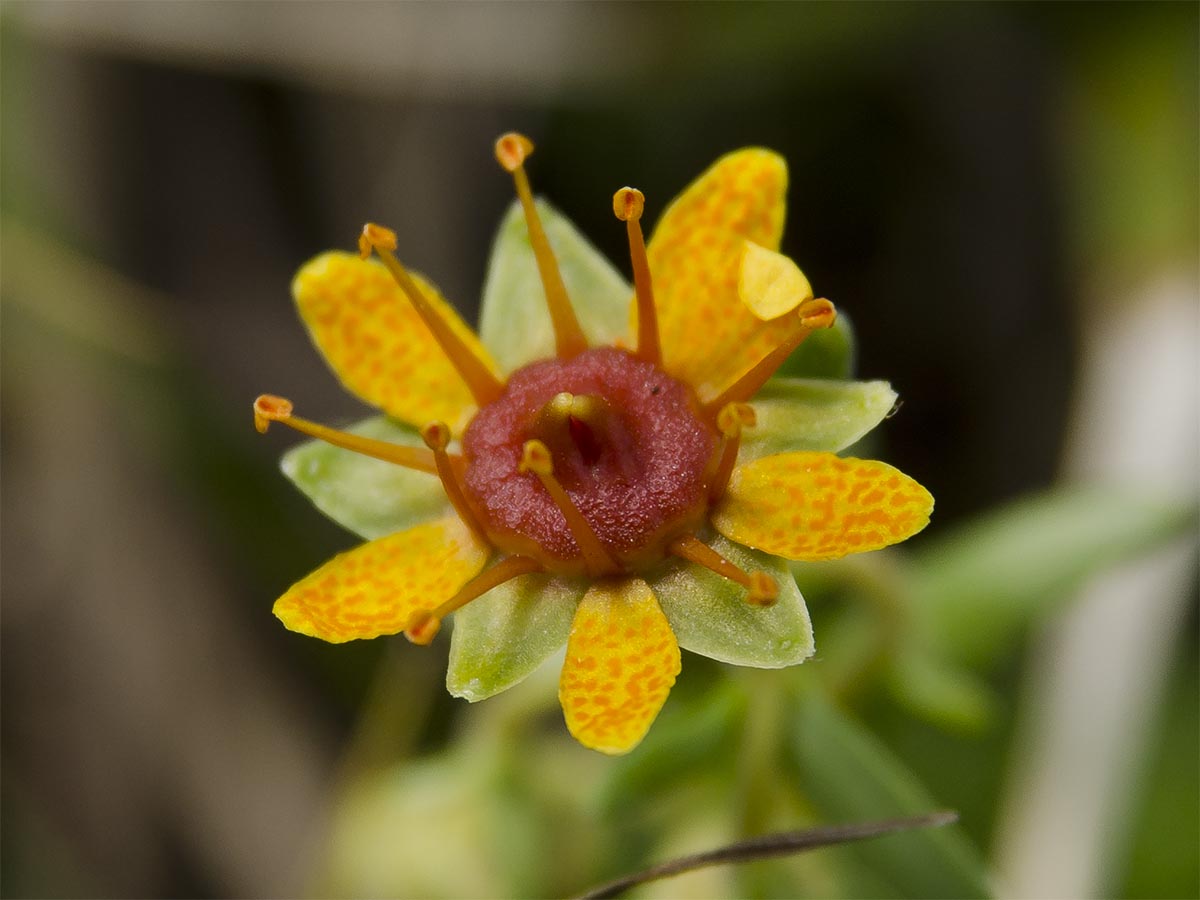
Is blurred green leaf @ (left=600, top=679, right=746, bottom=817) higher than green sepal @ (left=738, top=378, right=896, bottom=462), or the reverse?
green sepal @ (left=738, top=378, right=896, bottom=462)

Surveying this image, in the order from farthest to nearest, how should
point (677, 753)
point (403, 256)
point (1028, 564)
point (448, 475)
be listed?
point (403, 256) < point (1028, 564) < point (677, 753) < point (448, 475)

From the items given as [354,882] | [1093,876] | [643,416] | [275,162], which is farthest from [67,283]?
[1093,876]

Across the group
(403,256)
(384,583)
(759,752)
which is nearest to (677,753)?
(759,752)

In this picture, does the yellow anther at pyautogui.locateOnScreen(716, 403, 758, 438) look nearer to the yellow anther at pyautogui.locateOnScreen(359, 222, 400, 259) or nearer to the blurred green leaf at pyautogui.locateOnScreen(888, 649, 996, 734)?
the yellow anther at pyautogui.locateOnScreen(359, 222, 400, 259)

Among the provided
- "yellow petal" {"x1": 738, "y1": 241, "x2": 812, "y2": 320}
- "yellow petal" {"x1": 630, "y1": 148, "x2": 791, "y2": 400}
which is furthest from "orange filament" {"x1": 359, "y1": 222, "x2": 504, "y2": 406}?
"yellow petal" {"x1": 738, "y1": 241, "x2": 812, "y2": 320}

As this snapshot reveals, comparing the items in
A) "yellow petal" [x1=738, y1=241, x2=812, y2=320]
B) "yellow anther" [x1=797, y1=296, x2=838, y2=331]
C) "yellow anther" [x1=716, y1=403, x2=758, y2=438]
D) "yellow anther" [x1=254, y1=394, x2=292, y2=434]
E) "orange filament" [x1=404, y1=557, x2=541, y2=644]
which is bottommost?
"orange filament" [x1=404, y1=557, x2=541, y2=644]

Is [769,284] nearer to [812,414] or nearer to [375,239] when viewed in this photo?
[812,414]

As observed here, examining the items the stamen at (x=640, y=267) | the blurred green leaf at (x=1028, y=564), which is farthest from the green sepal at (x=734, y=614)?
the blurred green leaf at (x=1028, y=564)
